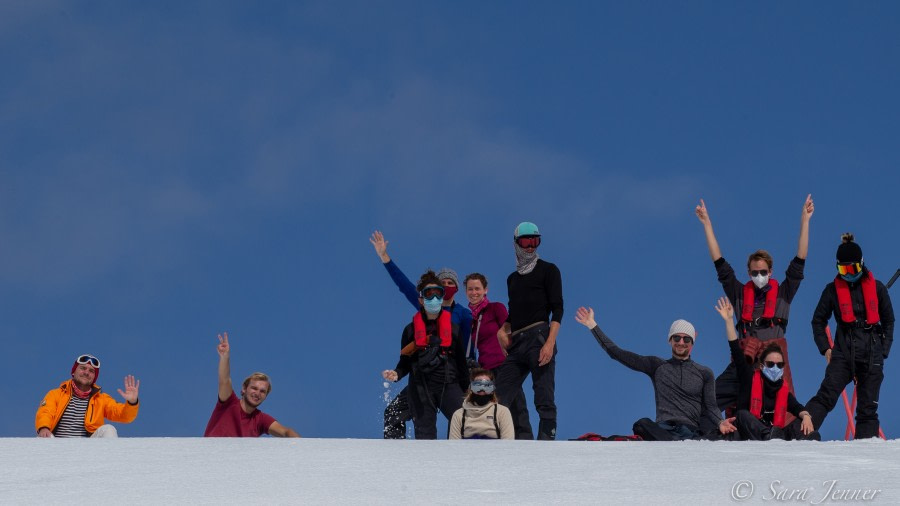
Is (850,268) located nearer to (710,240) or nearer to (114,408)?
(710,240)

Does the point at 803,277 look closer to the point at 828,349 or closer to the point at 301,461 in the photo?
the point at 828,349

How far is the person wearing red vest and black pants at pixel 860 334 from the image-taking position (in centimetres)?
1124

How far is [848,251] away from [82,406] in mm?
8126

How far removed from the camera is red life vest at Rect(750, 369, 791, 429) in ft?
34.2

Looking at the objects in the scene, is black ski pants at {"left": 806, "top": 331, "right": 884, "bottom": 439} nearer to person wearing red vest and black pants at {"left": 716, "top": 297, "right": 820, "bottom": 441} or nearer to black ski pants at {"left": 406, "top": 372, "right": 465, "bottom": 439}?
person wearing red vest and black pants at {"left": 716, "top": 297, "right": 820, "bottom": 441}

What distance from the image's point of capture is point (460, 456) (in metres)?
6.97

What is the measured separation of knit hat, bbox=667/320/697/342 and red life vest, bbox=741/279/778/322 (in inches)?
43.5

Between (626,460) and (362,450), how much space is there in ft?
5.93

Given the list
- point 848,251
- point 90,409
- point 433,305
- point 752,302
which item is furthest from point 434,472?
point 848,251

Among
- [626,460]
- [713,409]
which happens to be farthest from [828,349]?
[626,460]

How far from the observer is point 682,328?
34.1 feet

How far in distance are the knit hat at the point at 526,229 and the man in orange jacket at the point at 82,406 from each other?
4155 millimetres

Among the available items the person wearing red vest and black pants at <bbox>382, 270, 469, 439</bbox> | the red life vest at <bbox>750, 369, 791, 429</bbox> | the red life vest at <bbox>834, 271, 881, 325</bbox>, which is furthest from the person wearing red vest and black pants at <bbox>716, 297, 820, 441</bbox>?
the person wearing red vest and black pants at <bbox>382, 270, 469, 439</bbox>

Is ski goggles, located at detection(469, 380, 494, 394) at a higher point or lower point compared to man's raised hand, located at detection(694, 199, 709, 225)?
lower
